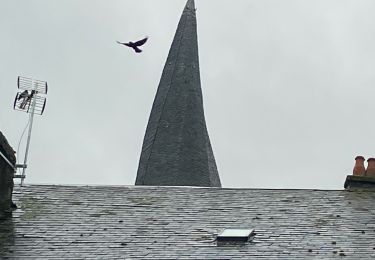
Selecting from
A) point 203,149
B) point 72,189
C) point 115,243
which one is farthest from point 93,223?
point 203,149

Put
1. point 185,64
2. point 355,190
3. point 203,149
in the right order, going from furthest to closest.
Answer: point 185,64, point 203,149, point 355,190

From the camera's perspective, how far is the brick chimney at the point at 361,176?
1362 centimetres

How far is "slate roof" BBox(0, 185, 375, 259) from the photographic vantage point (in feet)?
34.0

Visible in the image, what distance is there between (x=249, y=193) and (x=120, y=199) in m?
1.74

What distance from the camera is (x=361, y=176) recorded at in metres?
13.7

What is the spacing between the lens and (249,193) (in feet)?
42.6

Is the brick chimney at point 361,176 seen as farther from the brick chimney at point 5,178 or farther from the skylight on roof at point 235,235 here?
the brick chimney at point 5,178

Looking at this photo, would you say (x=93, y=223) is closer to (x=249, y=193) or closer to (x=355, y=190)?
(x=249, y=193)

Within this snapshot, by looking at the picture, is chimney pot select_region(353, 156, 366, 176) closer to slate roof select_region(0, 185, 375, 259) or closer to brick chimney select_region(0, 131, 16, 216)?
slate roof select_region(0, 185, 375, 259)

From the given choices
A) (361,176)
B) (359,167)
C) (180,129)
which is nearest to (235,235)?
(361,176)

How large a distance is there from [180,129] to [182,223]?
19.1m

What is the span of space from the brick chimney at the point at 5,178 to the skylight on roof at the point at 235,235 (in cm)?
275

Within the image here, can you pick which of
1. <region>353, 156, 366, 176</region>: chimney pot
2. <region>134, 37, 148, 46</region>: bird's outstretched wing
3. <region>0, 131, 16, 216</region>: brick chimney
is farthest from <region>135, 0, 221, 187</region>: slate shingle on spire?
<region>0, 131, 16, 216</region>: brick chimney

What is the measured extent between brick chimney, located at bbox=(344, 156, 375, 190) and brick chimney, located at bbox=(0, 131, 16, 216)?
4.73 metres
